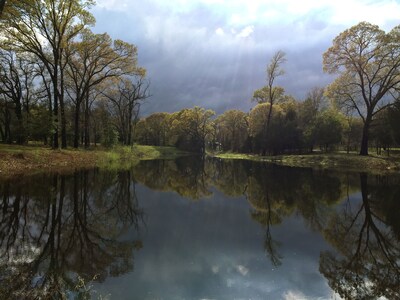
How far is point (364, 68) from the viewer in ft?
115

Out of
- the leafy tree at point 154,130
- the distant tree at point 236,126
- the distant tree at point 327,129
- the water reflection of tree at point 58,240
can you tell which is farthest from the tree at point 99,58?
the leafy tree at point 154,130

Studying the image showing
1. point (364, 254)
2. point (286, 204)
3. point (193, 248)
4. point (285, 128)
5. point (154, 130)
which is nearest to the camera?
point (364, 254)

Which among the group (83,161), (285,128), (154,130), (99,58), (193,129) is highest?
(99,58)

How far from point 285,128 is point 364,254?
52205 millimetres

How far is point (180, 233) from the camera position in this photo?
8258 mm

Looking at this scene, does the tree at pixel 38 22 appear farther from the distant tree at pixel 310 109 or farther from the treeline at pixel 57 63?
the distant tree at pixel 310 109

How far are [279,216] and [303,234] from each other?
200 centimetres

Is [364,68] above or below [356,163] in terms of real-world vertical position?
above

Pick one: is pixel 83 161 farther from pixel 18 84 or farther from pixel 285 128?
pixel 285 128

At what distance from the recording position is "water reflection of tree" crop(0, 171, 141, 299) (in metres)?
4.99

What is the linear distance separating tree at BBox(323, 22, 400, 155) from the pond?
26635 millimetres

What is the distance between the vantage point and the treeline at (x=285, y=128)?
49781 millimetres

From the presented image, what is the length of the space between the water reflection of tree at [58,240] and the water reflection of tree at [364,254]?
408 cm

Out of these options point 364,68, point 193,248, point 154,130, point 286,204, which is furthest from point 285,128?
point 154,130
